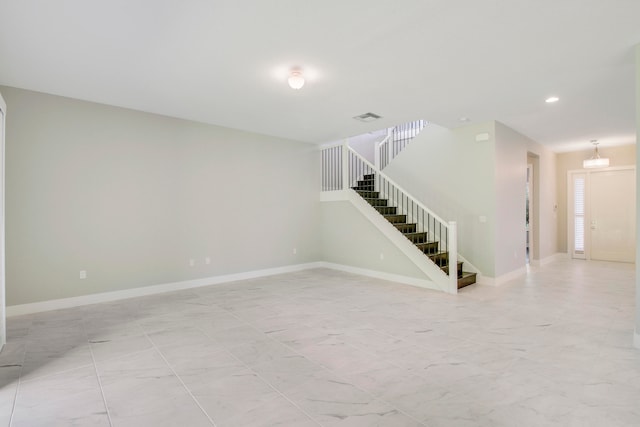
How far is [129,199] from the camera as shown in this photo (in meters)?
5.12

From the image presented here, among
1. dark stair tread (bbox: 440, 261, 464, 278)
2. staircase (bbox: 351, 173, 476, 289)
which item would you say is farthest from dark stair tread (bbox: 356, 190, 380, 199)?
dark stair tread (bbox: 440, 261, 464, 278)

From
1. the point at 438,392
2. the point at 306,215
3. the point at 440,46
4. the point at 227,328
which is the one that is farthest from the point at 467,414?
the point at 306,215

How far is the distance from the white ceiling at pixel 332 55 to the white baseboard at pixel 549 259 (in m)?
3.80

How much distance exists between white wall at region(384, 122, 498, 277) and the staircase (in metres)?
0.46

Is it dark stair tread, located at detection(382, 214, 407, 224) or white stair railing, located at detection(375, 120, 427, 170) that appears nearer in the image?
dark stair tread, located at detection(382, 214, 407, 224)

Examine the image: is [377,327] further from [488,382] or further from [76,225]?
[76,225]

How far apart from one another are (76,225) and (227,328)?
2888mm

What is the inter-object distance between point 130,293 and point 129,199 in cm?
151

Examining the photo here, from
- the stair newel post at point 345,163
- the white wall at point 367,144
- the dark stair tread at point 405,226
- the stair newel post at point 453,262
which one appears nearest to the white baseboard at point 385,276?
the stair newel post at point 453,262

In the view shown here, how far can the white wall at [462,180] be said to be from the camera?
19.0 ft

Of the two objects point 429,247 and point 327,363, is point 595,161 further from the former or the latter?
point 327,363

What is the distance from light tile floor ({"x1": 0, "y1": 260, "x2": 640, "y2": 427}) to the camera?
7.00 feet

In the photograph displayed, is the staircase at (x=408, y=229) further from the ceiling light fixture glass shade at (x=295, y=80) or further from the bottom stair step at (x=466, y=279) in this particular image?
the ceiling light fixture glass shade at (x=295, y=80)

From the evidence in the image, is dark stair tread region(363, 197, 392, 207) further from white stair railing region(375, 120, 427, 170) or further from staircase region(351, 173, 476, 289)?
white stair railing region(375, 120, 427, 170)
